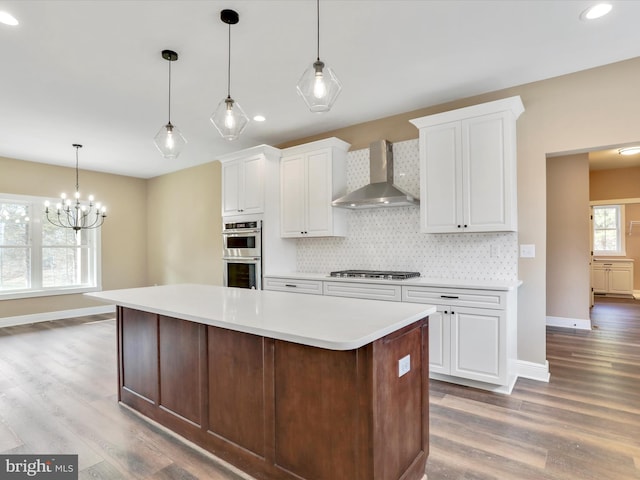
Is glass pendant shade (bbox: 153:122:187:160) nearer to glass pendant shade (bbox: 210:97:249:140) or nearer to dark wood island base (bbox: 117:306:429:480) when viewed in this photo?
glass pendant shade (bbox: 210:97:249:140)

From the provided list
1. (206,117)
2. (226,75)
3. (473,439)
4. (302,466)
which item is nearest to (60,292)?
(206,117)

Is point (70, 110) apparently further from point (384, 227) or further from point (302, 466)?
point (302, 466)

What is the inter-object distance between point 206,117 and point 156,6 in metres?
1.91

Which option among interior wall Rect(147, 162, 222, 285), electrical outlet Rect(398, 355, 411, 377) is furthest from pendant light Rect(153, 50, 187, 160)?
interior wall Rect(147, 162, 222, 285)

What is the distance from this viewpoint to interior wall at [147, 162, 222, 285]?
6.10 meters

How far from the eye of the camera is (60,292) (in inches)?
245

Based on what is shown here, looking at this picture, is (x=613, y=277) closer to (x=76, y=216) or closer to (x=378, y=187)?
(x=378, y=187)

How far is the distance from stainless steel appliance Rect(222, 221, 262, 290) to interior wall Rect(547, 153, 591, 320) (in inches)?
176

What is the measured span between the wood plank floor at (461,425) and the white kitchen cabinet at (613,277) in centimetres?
498

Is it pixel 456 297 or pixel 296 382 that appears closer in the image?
pixel 296 382

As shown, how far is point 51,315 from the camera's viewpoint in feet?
20.1

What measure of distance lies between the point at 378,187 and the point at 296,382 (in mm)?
2547

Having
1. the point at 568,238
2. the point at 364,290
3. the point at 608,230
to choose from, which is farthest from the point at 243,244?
the point at 608,230

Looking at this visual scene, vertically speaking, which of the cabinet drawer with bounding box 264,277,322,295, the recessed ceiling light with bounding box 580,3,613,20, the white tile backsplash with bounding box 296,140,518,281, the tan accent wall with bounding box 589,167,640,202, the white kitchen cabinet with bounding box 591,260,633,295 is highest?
the recessed ceiling light with bounding box 580,3,613,20
